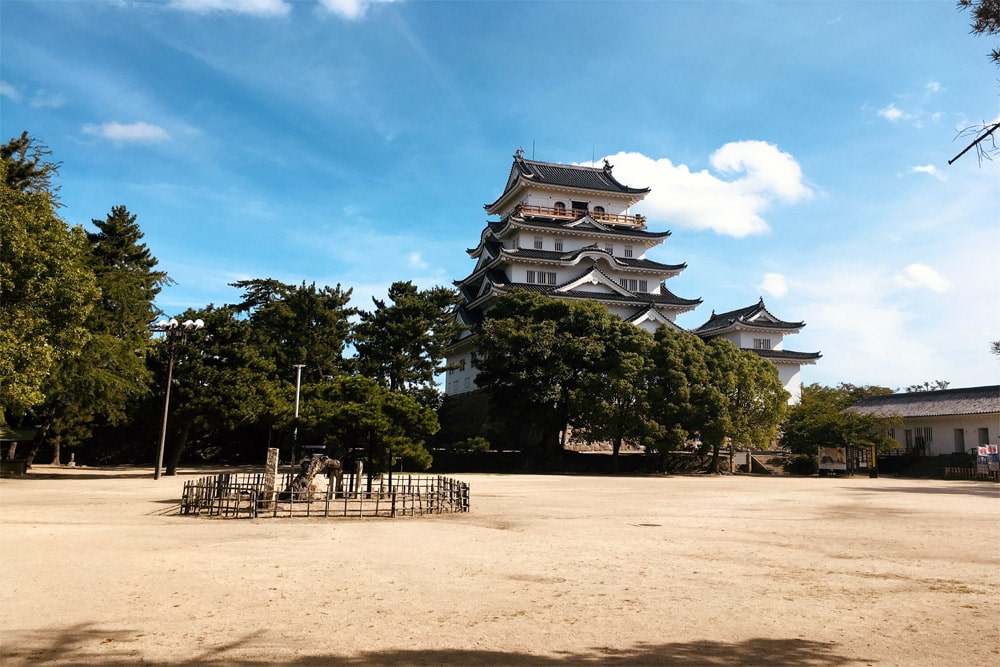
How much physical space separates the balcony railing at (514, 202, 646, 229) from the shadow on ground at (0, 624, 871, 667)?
170ft

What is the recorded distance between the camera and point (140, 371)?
28953 mm

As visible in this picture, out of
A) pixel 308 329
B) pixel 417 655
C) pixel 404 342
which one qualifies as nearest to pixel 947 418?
pixel 404 342

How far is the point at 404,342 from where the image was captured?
4294 centimetres

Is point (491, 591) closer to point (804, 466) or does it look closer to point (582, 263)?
point (804, 466)

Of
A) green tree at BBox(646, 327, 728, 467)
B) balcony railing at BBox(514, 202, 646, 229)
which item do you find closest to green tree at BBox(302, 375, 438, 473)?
green tree at BBox(646, 327, 728, 467)

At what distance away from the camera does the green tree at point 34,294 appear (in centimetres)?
1908

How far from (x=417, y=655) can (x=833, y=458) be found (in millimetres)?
44264

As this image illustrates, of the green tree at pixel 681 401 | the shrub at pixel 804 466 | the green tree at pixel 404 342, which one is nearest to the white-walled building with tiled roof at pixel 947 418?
the shrub at pixel 804 466

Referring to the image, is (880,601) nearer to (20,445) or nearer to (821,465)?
(821,465)

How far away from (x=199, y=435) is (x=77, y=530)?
2830 centimetres

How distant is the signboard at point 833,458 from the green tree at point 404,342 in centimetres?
2451

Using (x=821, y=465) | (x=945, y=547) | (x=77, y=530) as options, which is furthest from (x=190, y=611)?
(x=821, y=465)

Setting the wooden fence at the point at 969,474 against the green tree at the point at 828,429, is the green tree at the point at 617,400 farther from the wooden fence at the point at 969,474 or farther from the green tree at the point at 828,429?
the wooden fence at the point at 969,474

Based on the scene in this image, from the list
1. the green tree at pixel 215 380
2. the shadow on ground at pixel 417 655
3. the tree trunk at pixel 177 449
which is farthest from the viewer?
the tree trunk at pixel 177 449
